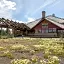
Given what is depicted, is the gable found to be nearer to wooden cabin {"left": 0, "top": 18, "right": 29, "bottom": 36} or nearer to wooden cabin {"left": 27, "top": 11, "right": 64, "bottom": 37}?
wooden cabin {"left": 27, "top": 11, "right": 64, "bottom": 37}

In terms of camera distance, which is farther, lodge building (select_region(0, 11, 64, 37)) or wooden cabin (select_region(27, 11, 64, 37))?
wooden cabin (select_region(27, 11, 64, 37))

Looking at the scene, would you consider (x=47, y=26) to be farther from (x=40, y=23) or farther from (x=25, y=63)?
(x=25, y=63)

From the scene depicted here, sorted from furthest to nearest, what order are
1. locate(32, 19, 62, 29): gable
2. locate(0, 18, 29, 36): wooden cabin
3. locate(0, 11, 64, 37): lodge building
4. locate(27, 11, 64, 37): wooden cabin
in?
1. locate(32, 19, 62, 29): gable
2. locate(27, 11, 64, 37): wooden cabin
3. locate(0, 11, 64, 37): lodge building
4. locate(0, 18, 29, 36): wooden cabin

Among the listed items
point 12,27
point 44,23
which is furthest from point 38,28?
point 12,27

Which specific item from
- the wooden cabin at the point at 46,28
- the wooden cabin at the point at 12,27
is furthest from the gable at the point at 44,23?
the wooden cabin at the point at 12,27

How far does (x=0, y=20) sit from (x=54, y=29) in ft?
48.4

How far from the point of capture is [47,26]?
165 feet

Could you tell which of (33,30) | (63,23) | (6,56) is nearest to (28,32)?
(33,30)

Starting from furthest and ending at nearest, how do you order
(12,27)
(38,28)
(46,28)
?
1. (38,28)
2. (46,28)
3. (12,27)

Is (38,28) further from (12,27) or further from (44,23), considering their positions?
(12,27)

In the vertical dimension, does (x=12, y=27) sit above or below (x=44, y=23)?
below

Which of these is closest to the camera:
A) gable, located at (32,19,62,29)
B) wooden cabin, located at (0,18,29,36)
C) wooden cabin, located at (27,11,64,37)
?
wooden cabin, located at (0,18,29,36)

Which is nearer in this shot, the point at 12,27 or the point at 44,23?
the point at 12,27

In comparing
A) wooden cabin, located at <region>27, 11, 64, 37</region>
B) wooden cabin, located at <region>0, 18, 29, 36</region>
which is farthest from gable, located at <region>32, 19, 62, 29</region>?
wooden cabin, located at <region>0, 18, 29, 36</region>
